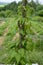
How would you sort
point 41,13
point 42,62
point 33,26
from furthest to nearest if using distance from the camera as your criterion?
1. point 41,13
2. point 42,62
3. point 33,26

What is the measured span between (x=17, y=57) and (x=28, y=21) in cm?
48

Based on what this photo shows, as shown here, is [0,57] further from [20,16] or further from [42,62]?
[20,16]

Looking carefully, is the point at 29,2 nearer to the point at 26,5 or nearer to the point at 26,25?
the point at 26,5

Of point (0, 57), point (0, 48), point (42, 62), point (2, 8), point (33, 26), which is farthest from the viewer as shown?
point (2, 8)

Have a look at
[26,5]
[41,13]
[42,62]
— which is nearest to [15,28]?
[26,5]

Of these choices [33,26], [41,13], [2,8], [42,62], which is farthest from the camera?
[2,8]

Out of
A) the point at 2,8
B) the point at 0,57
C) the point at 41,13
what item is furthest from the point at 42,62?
the point at 2,8

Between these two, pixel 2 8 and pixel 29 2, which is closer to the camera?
pixel 29 2

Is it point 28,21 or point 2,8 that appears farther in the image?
point 2,8

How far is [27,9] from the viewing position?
276cm

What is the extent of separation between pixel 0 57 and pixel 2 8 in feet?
52.1

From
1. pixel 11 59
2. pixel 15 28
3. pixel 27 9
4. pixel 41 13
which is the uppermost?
pixel 27 9

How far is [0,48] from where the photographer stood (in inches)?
334

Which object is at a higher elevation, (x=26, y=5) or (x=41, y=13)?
(x=26, y=5)
